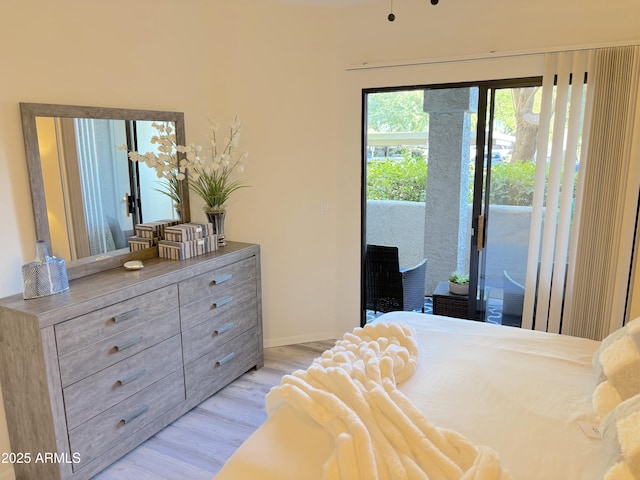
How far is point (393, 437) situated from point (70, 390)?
1482 millimetres

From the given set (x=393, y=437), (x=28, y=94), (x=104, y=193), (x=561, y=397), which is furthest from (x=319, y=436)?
(x=28, y=94)

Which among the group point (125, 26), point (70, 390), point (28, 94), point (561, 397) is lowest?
point (70, 390)

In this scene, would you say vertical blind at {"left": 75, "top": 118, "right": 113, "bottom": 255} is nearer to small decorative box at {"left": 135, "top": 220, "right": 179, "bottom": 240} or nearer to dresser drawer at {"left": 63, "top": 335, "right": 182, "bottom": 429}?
small decorative box at {"left": 135, "top": 220, "right": 179, "bottom": 240}

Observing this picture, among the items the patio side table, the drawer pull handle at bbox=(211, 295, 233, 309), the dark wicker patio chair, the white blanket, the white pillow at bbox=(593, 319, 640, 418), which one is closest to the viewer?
the white blanket

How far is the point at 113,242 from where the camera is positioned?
103 inches

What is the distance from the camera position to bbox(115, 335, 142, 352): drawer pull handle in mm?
2200

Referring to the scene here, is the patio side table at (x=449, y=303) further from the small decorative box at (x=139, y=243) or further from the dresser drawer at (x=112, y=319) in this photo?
the small decorative box at (x=139, y=243)

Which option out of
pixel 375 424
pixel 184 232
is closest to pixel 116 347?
pixel 184 232

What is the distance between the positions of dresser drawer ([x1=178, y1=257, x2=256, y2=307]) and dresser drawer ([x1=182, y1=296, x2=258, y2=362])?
0.17m

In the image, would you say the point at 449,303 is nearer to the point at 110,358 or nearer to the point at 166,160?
the point at 166,160

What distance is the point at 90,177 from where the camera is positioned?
248cm

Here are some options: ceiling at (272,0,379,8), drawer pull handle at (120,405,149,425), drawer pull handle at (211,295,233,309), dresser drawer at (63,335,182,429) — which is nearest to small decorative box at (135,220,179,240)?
drawer pull handle at (211,295,233,309)

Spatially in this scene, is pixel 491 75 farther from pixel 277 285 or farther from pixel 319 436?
pixel 319 436

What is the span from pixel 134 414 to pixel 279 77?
7.97ft
